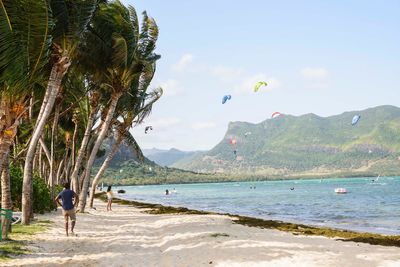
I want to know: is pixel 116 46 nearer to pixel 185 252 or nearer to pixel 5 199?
pixel 5 199

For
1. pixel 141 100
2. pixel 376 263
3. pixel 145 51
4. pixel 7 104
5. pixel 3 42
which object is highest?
pixel 145 51

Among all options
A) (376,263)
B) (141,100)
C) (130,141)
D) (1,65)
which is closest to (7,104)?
(1,65)

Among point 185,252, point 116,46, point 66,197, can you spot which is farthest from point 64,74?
point 185,252

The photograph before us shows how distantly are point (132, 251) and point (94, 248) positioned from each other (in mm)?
1205

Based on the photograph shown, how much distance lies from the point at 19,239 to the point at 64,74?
6.30 m

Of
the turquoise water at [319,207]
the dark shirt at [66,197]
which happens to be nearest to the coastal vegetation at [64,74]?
the dark shirt at [66,197]

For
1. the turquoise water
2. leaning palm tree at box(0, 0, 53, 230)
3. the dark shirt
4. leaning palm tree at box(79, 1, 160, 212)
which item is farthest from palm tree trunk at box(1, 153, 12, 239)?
the turquoise water

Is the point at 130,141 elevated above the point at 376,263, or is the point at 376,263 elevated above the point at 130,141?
the point at 130,141

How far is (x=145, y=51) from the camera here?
85.3 ft

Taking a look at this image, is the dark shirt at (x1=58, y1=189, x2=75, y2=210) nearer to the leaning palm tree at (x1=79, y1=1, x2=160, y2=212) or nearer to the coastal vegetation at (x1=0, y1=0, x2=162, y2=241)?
the coastal vegetation at (x1=0, y1=0, x2=162, y2=241)

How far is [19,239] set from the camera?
13.3 meters

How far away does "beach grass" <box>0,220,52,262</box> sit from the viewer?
36.2ft

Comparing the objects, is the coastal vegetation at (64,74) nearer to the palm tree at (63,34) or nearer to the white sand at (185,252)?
the palm tree at (63,34)

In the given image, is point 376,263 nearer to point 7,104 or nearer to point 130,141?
point 7,104
